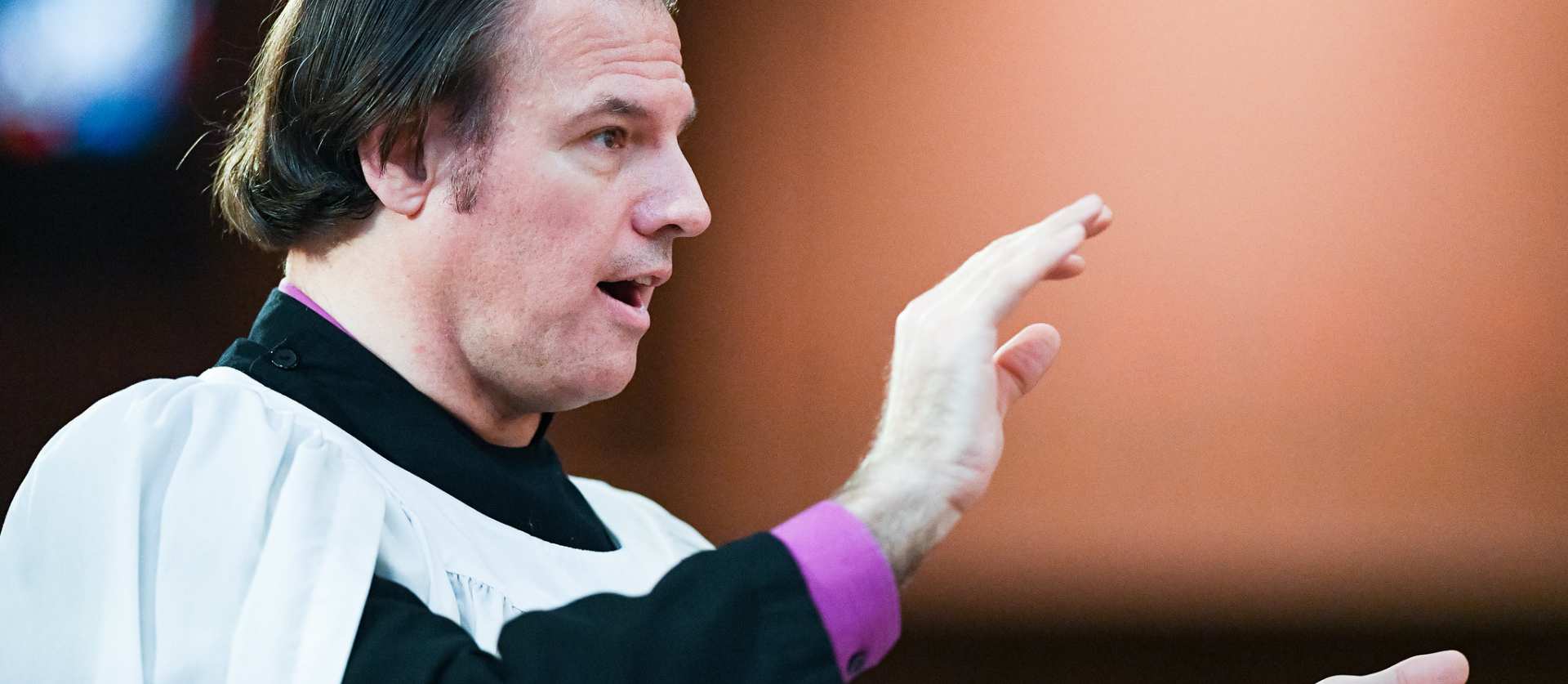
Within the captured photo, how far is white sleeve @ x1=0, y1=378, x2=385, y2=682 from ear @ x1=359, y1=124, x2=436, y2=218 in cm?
29

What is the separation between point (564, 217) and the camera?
4.24 ft

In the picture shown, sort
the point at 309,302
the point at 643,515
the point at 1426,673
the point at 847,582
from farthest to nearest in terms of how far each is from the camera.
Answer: the point at 643,515 < the point at 309,302 < the point at 1426,673 < the point at 847,582

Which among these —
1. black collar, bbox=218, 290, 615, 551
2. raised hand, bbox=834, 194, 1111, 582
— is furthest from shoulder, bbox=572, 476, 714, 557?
raised hand, bbox=834, 194, 1111, 582

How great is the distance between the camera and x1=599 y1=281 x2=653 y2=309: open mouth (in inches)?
53.7

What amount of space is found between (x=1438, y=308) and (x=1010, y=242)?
2.54 metres

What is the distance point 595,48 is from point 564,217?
17 centimetres

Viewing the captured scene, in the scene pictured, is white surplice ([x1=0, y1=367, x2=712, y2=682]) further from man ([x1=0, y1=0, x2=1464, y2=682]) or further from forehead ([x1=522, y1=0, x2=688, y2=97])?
forehead ([x1=522, y1=0, x2=688, y2=97])

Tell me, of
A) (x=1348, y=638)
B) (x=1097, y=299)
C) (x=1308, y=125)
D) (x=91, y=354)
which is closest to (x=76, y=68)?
(x=91, y=354)

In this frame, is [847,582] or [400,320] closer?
[847,582]

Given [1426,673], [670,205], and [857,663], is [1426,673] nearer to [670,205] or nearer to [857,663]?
[857,663]

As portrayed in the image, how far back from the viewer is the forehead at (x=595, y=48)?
1.30m

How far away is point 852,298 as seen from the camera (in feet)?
10.9

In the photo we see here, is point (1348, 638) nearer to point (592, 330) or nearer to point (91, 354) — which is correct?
point (592, 330)

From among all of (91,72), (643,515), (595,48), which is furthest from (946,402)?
(91,72)
